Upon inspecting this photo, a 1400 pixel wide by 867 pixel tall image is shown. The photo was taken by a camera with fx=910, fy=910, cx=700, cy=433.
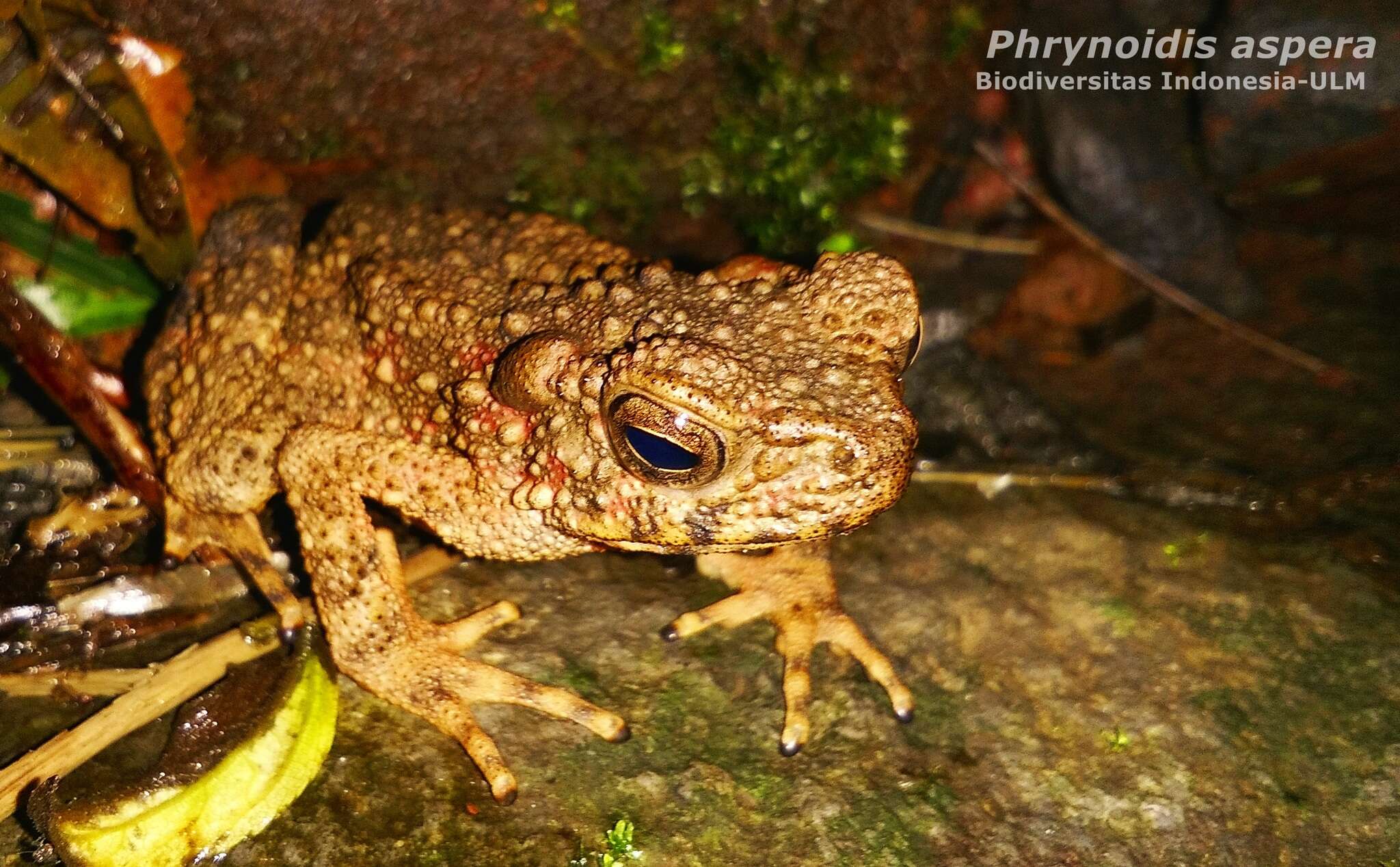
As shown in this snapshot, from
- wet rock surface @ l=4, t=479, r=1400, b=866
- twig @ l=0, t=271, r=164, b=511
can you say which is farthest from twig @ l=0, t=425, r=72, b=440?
wet rock surface @ l=4, t=479, r=1400, b=866

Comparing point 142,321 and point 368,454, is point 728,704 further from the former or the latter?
point 142,321

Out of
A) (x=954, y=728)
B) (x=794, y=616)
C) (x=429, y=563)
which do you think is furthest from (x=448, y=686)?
(x=954, y=728)

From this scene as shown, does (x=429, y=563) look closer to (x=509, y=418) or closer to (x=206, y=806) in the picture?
A: (x=509, y=418)

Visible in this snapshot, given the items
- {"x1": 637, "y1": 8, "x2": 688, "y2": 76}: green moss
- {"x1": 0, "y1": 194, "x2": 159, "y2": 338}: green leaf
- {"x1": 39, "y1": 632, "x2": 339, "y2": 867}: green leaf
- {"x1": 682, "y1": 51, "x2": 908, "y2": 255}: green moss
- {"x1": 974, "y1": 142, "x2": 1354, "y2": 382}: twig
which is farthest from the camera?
{"x1": 974, "y1": 142, "x2": 1354, "y2": 382}: twig

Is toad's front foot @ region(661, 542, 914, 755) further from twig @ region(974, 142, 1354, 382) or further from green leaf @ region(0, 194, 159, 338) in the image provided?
twig @ region(974, 142, 1354, 382)

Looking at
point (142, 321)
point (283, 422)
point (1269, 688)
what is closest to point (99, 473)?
point (142, 321)

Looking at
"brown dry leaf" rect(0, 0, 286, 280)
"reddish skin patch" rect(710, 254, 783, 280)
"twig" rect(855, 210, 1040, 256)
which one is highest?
"brown dry leaf" rect(0, 0, 286, 280)

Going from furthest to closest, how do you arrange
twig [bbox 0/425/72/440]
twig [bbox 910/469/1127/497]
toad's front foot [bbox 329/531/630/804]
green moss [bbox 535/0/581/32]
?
twig [bbox 910/469/1127/497] < green moss [bbox 535/0/581/32] < twig [bbox 0/425/72/440] < toad's front foot [bbox 329/531/630/804]
